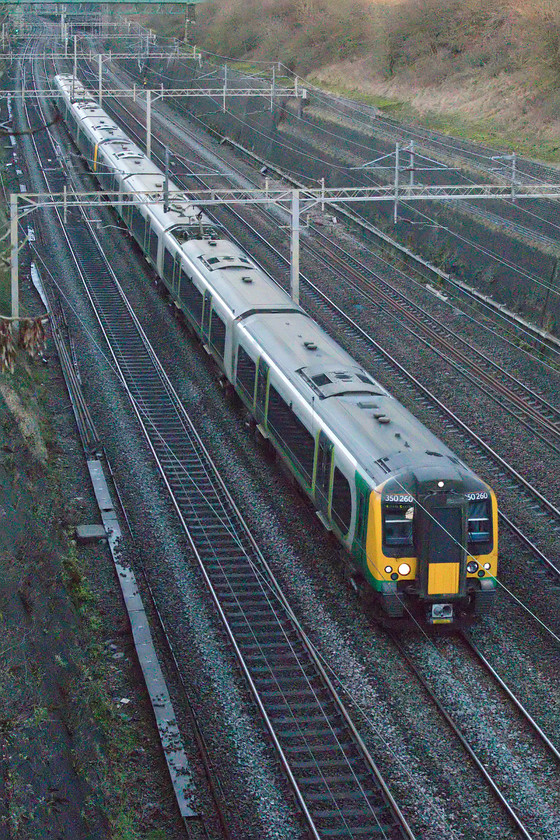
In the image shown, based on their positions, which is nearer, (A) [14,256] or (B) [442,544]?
(B) [442,544]

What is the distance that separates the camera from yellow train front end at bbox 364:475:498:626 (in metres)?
13.9

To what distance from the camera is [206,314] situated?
23766 mm

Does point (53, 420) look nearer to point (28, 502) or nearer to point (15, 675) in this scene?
point (28, 502)

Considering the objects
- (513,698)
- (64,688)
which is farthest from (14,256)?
(513,698)

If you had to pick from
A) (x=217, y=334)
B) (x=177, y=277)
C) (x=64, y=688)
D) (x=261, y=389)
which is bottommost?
(x=64, y=688)

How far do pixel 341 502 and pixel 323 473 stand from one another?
2.96 ft

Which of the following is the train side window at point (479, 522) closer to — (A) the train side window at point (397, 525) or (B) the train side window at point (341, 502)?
(A) the train side window at point (397, 525)

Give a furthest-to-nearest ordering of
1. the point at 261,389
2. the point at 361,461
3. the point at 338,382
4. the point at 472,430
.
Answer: the point at 472,430 → the point at 261,389 → the point at 338,382 → the point at 361,461

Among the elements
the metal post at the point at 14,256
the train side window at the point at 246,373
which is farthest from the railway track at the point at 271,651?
the metal post at the point at 14,256

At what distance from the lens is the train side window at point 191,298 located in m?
24.6

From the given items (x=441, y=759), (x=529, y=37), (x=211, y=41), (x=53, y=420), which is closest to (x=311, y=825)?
(x=441, y=759)

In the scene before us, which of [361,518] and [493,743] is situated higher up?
[361,518]

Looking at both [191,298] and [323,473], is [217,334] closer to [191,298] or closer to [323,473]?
[191,298]

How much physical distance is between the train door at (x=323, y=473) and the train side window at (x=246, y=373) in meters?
4.06
